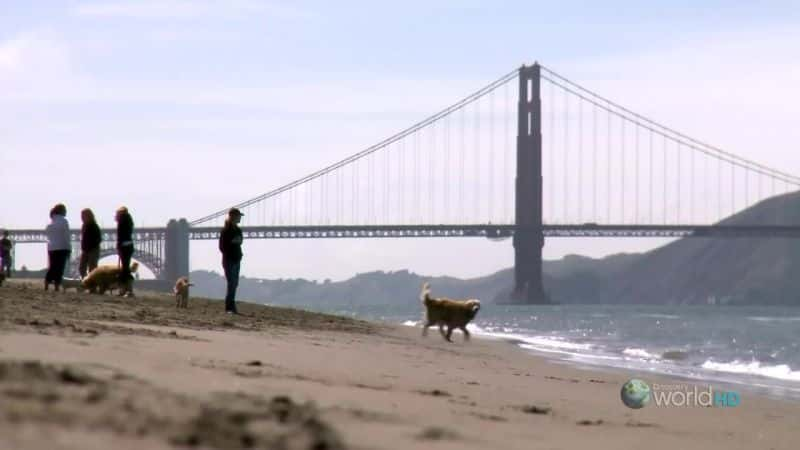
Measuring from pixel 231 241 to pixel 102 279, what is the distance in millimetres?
2279

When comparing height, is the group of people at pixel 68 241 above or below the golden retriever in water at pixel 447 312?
above

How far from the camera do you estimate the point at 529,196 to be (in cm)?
8106

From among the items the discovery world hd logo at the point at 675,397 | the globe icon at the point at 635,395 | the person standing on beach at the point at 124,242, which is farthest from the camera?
the person standing on beach at the point at 124,242

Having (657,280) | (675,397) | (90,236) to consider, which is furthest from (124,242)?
(657,280)

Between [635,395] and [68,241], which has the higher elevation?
[68,241]

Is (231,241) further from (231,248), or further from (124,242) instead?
(124,242)

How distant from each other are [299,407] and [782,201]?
4314 inches

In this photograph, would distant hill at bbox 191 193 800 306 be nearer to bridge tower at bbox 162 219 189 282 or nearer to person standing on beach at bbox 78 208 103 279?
bridge tower at bbox 162 219 189 282

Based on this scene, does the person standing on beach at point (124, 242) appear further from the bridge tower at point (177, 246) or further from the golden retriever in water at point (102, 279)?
the bridge tower at point (177, 246)

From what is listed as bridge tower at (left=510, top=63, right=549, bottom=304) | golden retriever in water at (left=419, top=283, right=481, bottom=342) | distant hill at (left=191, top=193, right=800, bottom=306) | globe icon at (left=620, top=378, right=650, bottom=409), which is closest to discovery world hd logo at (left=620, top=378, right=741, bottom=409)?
globe icon at (left=620, top=378, right=650, bottom=409)

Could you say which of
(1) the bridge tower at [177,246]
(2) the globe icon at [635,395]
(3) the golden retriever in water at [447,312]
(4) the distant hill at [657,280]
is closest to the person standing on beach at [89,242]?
(3) the golden retriever in water at [447,312]

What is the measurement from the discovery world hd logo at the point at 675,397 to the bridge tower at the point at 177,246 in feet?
182

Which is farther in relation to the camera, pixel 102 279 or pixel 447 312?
pixel 102 279

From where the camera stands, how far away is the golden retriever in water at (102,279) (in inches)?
586
